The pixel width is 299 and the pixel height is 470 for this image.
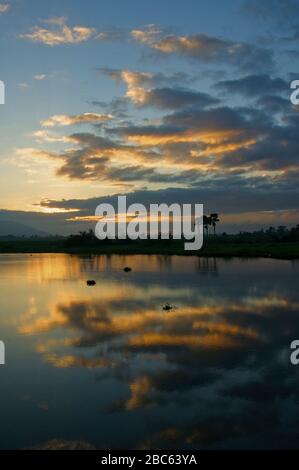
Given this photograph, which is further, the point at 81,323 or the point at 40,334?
the point at 81,323

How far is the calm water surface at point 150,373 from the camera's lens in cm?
1216

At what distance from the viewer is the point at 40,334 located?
Result: 78.9ft

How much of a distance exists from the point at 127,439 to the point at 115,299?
2433 cm

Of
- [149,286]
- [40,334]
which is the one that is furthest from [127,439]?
[149,286]

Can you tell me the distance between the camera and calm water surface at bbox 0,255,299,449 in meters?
12.2

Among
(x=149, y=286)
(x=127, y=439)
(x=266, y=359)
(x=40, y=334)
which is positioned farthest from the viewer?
(x=149, y=286)

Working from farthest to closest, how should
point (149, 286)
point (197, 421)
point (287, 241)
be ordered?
point (287, 241) → point (149, 286) → point (197, 421)

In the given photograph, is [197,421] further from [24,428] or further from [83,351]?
[83,351]

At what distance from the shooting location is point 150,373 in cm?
1716

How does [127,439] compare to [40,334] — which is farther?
[40,334]

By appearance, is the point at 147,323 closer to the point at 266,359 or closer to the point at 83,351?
the point at 83,351

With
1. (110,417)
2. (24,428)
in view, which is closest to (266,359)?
(110,417)

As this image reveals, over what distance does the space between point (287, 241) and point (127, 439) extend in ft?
422
